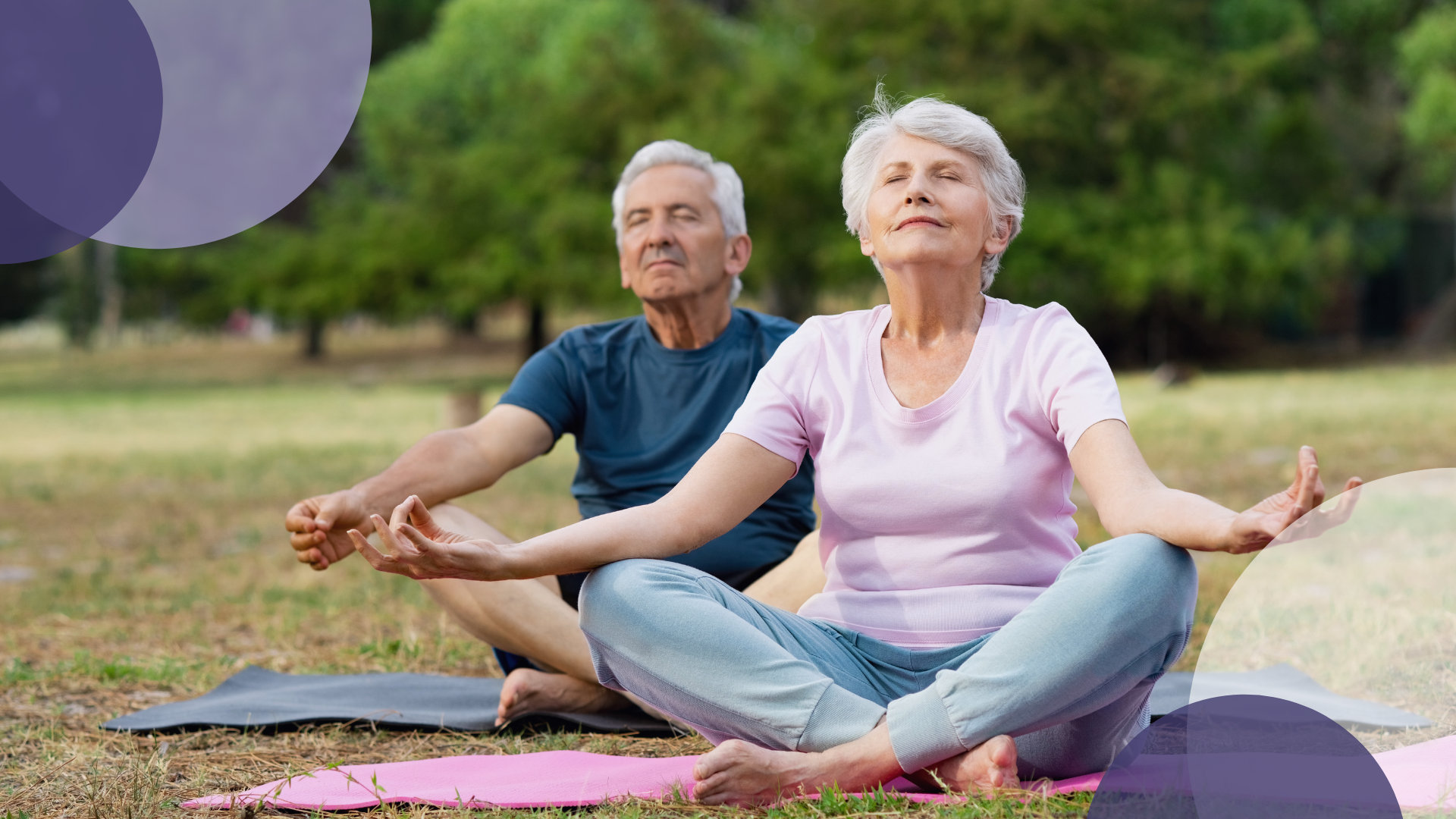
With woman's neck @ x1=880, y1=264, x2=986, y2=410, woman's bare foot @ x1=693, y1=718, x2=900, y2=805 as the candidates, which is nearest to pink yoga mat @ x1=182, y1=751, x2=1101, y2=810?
woman's bare foot @ x1=693, y1=718, x2=900, y2=805

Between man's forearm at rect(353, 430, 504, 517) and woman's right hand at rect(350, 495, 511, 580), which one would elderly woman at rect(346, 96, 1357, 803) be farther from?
man's forearm at rect(353, 430, 504, 517)

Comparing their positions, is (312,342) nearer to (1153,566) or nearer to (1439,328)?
(1439,328)

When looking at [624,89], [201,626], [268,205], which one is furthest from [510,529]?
[624,89]

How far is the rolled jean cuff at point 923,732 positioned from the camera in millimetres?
2373

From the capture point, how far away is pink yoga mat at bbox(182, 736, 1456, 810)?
96.0 inches

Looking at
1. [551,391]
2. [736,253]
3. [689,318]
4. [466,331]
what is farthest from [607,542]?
[466,331]

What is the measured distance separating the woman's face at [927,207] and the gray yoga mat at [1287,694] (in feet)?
3.40

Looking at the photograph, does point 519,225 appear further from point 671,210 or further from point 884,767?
point 884,767

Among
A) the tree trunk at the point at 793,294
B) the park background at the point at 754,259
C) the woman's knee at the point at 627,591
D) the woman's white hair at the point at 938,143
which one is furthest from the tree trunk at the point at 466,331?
the woman's knee at the point at 627,591

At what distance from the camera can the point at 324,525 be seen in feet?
10.3

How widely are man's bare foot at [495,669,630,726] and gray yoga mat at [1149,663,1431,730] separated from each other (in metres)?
1.40

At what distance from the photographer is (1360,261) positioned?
22312mm

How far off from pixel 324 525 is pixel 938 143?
5.38 feet
